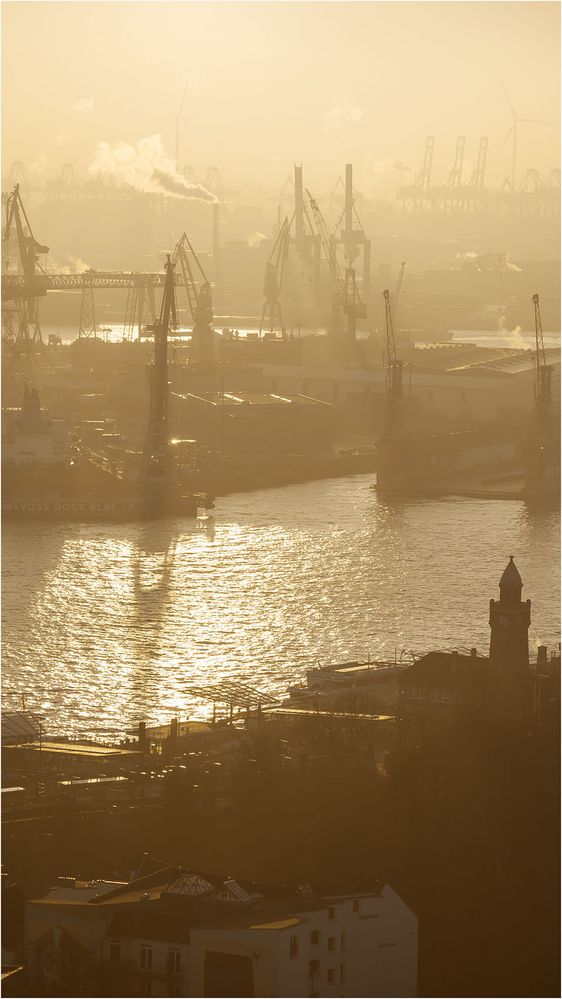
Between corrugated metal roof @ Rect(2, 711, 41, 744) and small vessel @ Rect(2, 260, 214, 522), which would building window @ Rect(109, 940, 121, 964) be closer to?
corrugated metal roof @ Rect(2, 711, 41, 744)

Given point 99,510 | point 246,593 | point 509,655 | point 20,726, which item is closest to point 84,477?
Answer: point 99,510

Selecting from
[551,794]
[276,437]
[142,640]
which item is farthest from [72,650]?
[276,437]

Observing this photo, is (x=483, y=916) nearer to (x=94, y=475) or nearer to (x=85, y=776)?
(x=85, y=776)

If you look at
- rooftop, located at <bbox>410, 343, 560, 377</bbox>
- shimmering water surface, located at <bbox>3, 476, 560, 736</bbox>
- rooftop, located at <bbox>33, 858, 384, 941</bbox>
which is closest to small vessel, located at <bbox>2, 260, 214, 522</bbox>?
shimmering water surface, located at <bbox>3, 476, 560, 736</bbox>

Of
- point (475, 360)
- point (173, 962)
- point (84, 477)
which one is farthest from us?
point (475, 360)

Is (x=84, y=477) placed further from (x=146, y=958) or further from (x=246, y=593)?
(x=146, y=958)
